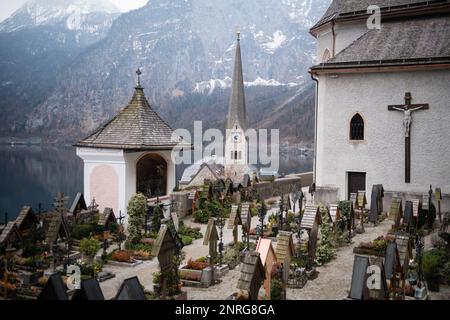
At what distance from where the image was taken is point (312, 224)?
41.8 feet

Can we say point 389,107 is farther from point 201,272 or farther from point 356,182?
point 201,272

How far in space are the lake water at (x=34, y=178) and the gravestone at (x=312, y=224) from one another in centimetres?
2560

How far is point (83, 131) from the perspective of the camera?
151375mm

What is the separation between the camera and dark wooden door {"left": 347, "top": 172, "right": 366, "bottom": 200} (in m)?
20.5

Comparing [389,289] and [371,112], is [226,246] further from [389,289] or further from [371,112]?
[371,112]

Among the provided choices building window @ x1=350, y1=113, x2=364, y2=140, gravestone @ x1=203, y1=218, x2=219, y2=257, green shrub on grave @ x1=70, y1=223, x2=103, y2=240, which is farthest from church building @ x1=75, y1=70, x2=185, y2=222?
building window @ x1=350, y1=113, x2=364, y2=140

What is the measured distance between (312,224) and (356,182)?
28.6 ft

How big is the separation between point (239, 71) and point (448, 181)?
35559 mm

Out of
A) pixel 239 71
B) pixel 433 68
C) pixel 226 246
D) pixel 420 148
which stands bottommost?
pixel 226 246

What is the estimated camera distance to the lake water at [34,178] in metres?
49.5

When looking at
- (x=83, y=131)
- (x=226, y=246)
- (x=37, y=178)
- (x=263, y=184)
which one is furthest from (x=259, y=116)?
(x=226, y=246)

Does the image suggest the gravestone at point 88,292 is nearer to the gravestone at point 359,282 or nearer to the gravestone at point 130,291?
the gravestone at point 130,291

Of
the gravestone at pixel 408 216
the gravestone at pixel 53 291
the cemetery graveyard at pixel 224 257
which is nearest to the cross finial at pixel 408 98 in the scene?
the cemetery graveyard at pixel 224 257

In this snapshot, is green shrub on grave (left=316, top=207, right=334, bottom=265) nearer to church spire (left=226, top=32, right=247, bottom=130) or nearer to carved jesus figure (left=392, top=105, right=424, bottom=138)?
carved jesus figure (left=392, top=105, right=424, bottom=138)
